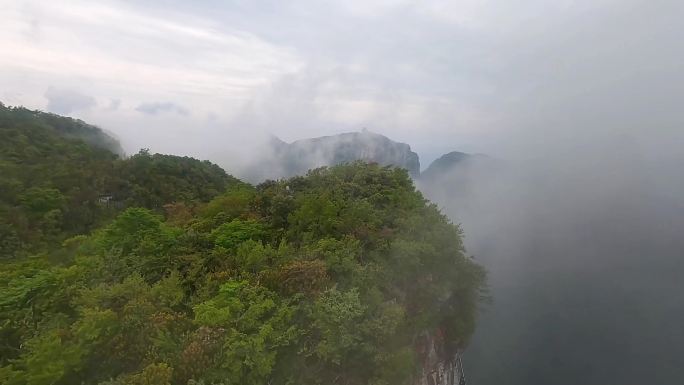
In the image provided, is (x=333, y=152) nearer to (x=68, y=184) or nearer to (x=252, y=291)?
(x=68, y=184)

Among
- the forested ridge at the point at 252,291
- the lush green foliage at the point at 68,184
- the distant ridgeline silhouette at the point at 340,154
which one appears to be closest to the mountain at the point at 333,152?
the distant ridgeline silhouette at the point at 340,154

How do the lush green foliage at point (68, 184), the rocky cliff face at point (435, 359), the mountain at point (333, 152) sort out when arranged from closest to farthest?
the rocky cliff face at point (435, 359) < the lush green foliage at point (68, 184) < the mountain at point (333, 152)

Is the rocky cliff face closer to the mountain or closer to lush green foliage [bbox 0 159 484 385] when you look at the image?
lush green foliage [bbox 0 159 484 385]

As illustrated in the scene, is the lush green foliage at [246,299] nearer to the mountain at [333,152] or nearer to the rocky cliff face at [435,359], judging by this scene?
the rocky cliff face at [435,359]

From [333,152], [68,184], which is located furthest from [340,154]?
[68,184]

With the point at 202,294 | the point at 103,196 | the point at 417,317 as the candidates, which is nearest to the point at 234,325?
the point at 202,294

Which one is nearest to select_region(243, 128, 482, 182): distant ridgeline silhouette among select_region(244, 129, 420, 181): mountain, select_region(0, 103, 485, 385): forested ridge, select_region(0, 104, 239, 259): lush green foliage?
select_region(244, 129, 420, 181): mountain
